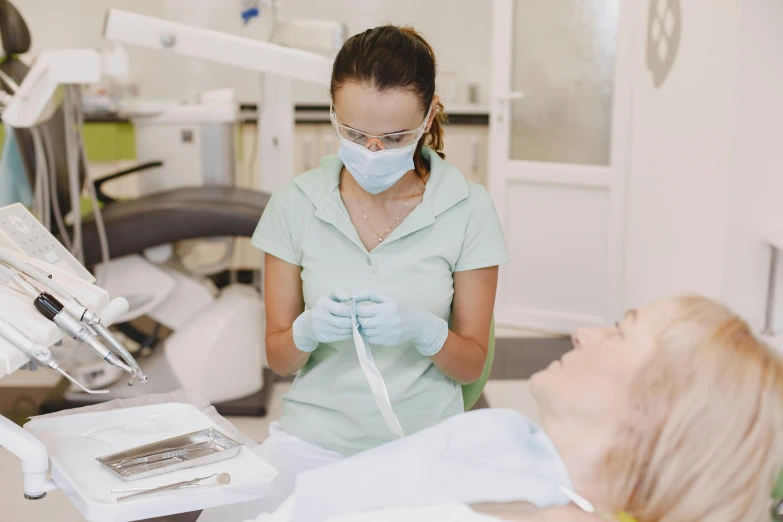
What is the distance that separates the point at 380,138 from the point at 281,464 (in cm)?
55

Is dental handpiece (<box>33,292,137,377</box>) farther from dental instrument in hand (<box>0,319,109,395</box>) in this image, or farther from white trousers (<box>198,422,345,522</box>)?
white trousers (<box>198,422,345,522</box>)

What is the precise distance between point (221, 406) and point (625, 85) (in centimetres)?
198

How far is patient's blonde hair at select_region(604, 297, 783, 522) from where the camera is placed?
90 centimetres

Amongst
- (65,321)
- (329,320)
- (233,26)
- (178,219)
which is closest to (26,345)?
(65,321)

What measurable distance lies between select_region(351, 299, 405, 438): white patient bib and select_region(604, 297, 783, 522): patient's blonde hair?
14.0 inches

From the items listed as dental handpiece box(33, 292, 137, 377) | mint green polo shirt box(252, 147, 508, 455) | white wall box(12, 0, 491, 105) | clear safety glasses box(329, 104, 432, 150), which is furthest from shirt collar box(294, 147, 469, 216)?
white wall box(12, 0, 491, 105)

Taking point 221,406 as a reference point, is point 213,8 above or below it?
above

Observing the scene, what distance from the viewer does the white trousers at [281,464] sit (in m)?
1.32

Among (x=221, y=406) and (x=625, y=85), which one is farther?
(x=625, y=85)

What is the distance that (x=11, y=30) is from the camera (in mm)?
Answer: 2697

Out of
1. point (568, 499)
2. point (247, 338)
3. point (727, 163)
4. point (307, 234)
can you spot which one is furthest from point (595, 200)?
point (568, 499)

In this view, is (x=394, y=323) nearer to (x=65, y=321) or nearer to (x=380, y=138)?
(x=380, y=138)

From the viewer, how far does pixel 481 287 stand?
151 cm

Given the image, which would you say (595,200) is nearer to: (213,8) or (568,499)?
(213,8)
